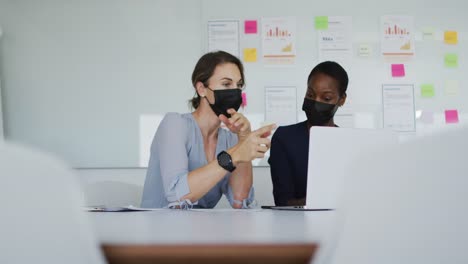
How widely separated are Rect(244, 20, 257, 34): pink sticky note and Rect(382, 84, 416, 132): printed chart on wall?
0.94 metres

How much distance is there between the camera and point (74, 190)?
1.69 feet

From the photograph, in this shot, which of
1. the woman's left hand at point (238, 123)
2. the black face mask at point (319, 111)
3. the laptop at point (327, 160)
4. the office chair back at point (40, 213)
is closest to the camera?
the office chair back at point (40, 213)

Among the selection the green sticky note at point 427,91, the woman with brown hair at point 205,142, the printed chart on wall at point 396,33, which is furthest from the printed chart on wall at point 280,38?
the woman with brown hair at point 205,142

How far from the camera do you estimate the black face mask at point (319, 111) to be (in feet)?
7.86

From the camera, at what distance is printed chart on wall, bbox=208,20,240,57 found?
3447 millimetres

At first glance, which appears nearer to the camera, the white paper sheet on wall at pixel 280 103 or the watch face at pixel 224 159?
the watch face at pixel 224 159

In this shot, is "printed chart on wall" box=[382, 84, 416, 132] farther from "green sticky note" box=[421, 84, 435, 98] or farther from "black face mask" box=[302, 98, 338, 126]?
"black face mask" box=[302, 98, 338, 126]

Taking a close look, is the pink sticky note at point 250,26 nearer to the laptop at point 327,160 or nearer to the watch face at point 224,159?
the watch face at point 224,159

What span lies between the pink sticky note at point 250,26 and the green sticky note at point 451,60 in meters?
1.29

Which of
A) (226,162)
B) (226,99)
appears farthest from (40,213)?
(226,99)

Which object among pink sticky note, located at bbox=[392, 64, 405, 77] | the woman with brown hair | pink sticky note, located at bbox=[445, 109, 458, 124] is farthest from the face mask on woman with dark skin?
pink sticky note, located at bbox=[445, 109, 458, 124]

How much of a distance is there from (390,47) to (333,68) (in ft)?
3.68

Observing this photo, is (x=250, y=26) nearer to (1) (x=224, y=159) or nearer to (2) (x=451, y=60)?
(2) (x=451, y=60)

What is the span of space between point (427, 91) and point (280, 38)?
1042 mm
